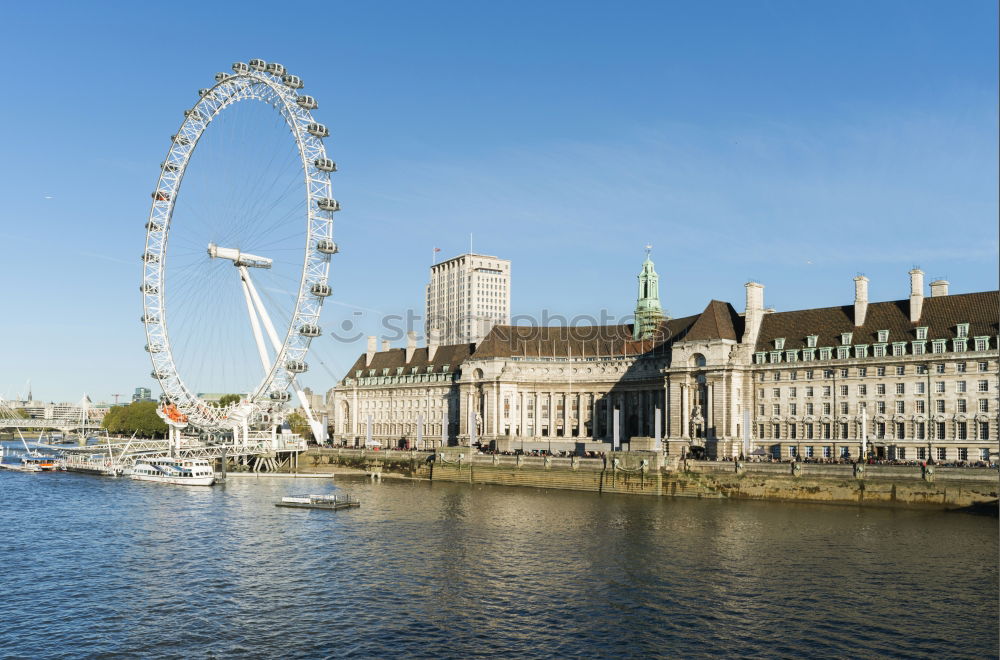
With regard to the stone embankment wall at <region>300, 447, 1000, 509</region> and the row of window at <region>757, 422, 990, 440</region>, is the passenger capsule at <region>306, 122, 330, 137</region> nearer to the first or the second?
the stone embankment wall at <region>300, 447, 1000, 509</region>

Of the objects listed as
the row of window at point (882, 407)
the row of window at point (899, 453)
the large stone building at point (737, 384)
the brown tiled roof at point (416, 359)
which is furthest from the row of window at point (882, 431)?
the brown tiled roof at point (416, 359)

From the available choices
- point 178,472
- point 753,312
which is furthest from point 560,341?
point 178,472

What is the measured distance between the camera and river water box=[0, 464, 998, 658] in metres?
37.1

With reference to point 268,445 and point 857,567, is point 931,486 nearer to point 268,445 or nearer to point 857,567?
point 857,567

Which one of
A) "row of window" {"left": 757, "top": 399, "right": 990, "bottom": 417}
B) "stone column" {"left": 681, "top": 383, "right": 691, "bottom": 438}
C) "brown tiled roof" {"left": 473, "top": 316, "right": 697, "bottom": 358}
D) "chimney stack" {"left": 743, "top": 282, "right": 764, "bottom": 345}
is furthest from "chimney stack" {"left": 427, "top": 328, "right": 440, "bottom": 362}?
"row of window" {"left": 757, "top": 399, "right": 990, "bottom": 417}

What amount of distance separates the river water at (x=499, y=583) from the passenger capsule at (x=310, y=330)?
2914cm

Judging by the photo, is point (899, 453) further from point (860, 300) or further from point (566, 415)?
point (566, 415)

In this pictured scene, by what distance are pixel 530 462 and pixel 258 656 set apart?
71.6 m

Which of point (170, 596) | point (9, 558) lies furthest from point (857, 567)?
point (9, 558)

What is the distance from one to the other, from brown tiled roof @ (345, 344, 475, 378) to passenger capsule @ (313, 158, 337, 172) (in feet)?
188

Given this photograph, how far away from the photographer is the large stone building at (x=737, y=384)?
88.1m

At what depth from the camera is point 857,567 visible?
5084 centimetres

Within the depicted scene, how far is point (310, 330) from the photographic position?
103 meters

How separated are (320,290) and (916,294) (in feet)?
211
